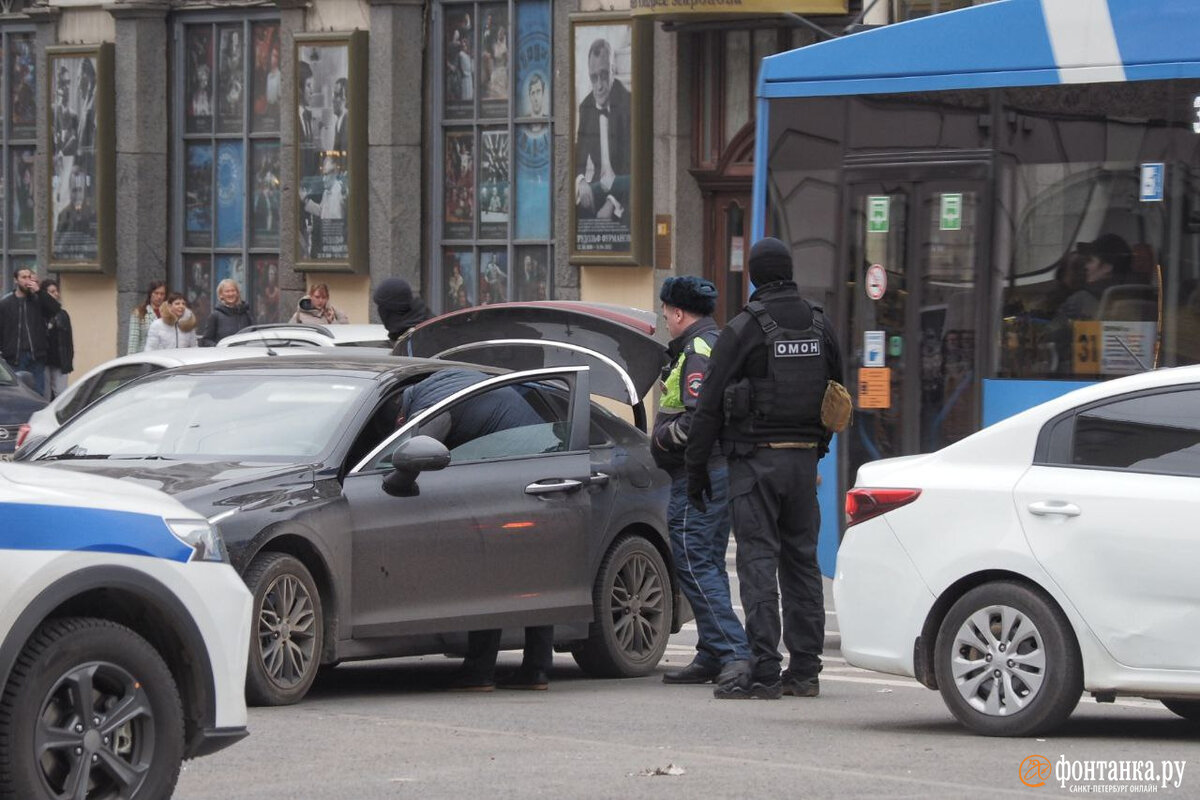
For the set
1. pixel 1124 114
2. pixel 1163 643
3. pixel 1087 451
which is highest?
pixel 1124 114

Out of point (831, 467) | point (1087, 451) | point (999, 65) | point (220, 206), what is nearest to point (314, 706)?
point (1087, 451)

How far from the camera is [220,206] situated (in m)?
27.7

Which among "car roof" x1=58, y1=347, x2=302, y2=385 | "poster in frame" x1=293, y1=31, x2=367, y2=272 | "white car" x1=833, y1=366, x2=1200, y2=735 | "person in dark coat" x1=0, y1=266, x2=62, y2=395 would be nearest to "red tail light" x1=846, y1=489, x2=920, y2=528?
"white car" x1=833, y1=366, x2=1200, y2=735

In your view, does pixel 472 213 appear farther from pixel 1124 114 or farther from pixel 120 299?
pixel 1124 114

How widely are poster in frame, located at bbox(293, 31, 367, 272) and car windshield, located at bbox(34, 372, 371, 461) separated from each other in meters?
15.4

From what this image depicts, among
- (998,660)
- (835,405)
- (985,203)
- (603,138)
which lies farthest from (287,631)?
(603,138)

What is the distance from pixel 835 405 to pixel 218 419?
8.91ft

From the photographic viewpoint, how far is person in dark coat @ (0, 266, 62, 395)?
78.9 ft

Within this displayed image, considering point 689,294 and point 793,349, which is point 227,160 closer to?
point 689,294

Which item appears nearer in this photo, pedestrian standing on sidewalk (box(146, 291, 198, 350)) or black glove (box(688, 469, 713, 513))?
black glove (box(688, 469, 713, 513))

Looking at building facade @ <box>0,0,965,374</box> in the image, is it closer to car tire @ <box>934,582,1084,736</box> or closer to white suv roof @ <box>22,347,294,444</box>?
white suv roof @ <box>22,347,294,444</box>

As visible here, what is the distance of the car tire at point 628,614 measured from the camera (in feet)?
35.0

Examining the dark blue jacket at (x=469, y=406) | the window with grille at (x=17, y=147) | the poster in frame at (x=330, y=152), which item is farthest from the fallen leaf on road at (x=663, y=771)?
the window with grille at (x=17, y=147)

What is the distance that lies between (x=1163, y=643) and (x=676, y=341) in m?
3.01
